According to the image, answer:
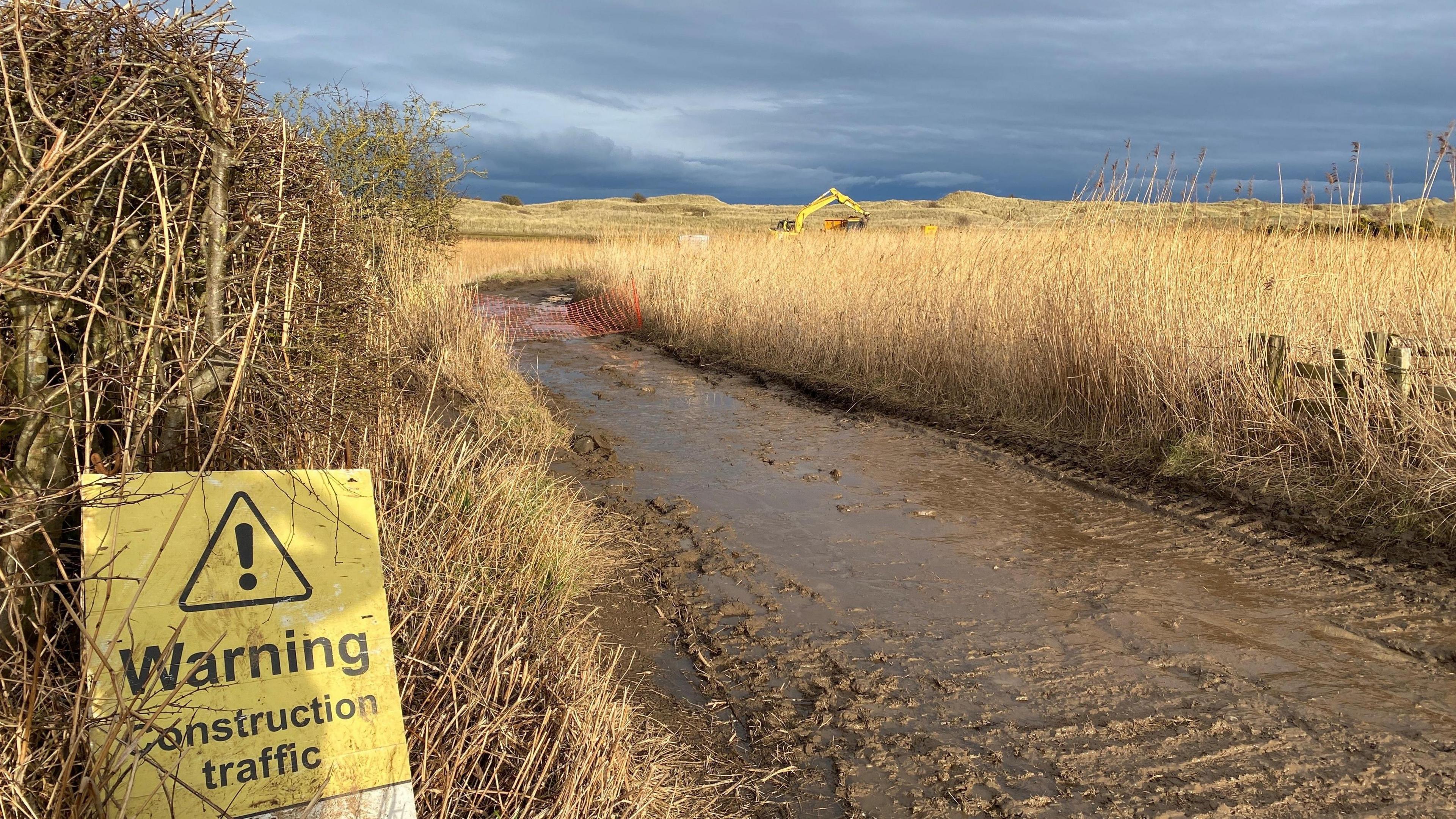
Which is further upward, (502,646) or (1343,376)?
(1343,376)

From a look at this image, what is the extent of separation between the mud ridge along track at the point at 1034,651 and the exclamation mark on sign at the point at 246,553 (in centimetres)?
183

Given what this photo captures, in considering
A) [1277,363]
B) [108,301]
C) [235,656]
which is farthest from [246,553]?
[1277,363]

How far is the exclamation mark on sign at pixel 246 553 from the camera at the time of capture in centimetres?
213

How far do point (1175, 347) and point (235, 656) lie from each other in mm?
6530

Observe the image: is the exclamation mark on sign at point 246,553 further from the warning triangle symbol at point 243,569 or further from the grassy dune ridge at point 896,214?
the grassy dune ridge at point 896,214

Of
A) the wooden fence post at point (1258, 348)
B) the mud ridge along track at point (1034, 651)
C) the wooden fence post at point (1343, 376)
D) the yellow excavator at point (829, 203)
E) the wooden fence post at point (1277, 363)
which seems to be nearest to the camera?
the mud ridge along track at point (1034, 651)

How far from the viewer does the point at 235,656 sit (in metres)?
→ 2.07

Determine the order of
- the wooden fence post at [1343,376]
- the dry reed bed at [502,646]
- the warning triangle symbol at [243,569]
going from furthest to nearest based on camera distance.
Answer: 1. the wooden fence post at [1343,376]
2. the dry reed bed at [502,646]
3. the warning triangle symbol at [243,569]

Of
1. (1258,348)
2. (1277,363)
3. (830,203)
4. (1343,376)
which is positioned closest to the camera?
(1343,376)

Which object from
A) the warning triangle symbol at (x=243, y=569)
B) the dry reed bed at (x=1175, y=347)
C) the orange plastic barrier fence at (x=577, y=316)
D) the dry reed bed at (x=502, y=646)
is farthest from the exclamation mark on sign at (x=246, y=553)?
the orange plastic barrier fence at (x=577, y=316)

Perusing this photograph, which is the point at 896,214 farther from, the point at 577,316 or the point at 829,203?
the point at 577,316

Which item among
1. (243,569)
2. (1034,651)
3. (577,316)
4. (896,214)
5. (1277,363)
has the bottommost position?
(1034,651)

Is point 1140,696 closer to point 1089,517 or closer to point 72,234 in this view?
Answer: point 1089,517

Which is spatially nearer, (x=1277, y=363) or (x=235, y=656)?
(x=235, y=656)
